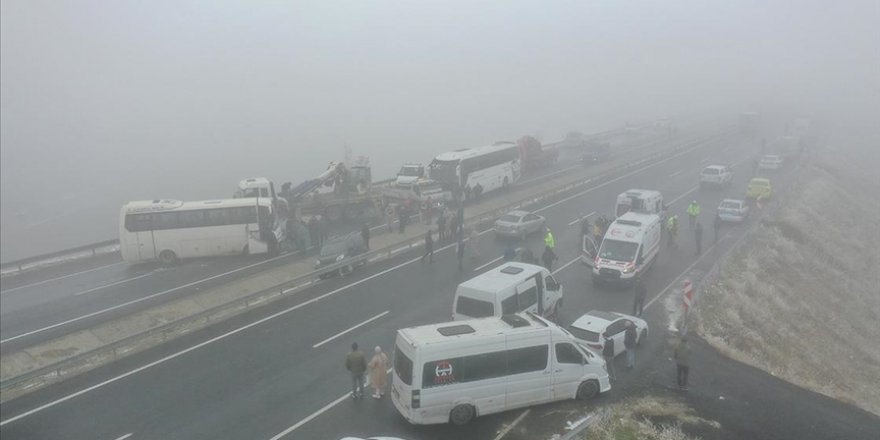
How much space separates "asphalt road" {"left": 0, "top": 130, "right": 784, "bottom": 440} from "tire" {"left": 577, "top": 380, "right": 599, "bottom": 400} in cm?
173

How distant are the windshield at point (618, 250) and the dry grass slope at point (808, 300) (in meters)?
2.81

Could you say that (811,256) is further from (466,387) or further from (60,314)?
(60,314)

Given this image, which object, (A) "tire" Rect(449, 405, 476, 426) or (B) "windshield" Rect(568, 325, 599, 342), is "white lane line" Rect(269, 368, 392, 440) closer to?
(A) "tire" Rect(449, 405, 476, 426)

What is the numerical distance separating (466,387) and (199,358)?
830cm

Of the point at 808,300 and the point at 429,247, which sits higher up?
the point at 429,247

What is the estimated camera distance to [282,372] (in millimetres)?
15719

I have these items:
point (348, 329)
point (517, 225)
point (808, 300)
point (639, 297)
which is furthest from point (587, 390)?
point (808, 300)

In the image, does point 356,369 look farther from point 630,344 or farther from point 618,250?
point 618,250

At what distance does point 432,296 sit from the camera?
21.5m

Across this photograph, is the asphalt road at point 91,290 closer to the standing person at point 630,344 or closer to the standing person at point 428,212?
the standing person at point 428,212

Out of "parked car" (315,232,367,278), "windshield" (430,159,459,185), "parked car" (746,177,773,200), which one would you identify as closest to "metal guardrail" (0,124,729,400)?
"parked car" (315,232,367,278)

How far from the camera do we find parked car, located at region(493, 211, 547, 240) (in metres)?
28.8

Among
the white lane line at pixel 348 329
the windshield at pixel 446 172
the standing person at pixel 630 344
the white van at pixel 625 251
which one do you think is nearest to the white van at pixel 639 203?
the white van at pixel 625 251

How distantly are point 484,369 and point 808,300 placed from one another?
19.9 m
